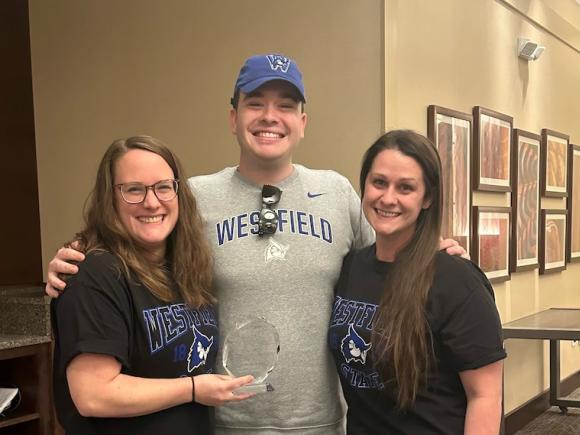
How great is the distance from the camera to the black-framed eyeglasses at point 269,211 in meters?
1.79

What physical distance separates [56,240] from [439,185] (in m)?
2.93

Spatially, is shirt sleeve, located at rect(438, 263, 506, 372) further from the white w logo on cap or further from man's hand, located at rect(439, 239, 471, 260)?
the white w logo on cap

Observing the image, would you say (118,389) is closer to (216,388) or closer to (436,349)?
(216,388)

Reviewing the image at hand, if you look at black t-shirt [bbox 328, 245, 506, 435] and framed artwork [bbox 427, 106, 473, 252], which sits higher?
framed artwork [bbox 427, 106, 473, 252]

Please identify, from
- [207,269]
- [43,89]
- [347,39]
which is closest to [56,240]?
[43,89]

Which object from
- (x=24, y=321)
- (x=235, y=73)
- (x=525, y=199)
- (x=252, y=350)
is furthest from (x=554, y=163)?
(x=252, y=350)

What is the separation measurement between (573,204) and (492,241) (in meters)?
1.70

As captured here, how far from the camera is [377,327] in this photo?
1553mm

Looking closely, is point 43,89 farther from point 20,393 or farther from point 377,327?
point 377,327

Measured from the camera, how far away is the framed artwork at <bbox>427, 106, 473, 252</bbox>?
346cm

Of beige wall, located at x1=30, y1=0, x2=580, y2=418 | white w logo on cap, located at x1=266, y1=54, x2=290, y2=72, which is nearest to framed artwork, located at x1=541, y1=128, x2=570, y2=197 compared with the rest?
beige wall, located at x1=30, y1=0, x2=580, y2=418

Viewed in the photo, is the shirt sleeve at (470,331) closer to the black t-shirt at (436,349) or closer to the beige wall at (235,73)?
the black t-shirt at (436,349)

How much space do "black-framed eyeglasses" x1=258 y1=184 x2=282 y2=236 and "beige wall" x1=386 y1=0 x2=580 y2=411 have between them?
125 centimetres

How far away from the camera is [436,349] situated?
60.4 inches
